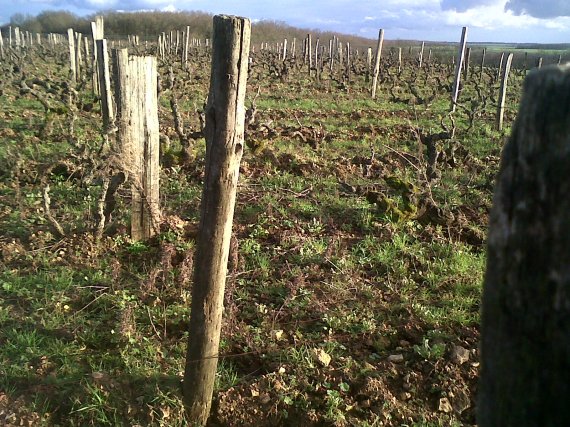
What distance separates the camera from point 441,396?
10.0 feet

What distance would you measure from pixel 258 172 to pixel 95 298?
3.73 meters

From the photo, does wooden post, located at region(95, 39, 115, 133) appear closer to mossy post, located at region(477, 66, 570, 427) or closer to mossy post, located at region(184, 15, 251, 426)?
mossy post, located at region(184, 15, 251, 426)

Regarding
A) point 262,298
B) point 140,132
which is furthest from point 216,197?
point 140,132

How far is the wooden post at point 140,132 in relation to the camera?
14.9 feet

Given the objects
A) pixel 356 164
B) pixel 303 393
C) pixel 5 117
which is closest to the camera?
pixel 303 393

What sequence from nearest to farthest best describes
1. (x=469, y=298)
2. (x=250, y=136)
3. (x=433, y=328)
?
(x=433, y=328) < (x=469, y=298) < (x=250, y=136)

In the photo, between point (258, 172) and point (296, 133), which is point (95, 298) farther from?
point (296, 133)

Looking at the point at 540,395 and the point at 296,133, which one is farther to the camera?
the point at 296,133

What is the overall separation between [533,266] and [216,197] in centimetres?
188

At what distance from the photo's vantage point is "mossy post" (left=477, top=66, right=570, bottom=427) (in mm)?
780

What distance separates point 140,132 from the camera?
4707 millimetres

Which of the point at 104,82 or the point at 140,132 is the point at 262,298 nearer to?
the point at 140,132

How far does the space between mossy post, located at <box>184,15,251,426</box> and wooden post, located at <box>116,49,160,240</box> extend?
7.49 ft

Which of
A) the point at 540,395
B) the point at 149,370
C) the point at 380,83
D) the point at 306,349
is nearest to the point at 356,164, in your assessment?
the point at 306,349
